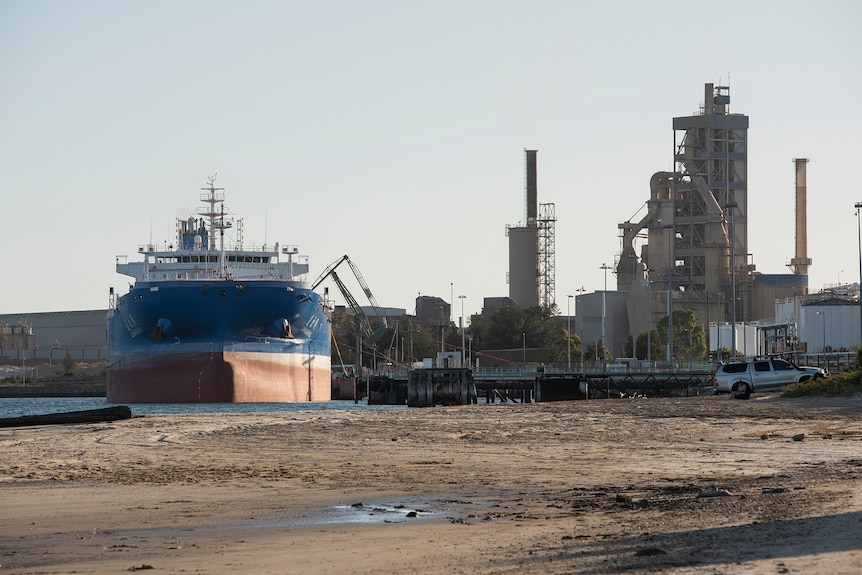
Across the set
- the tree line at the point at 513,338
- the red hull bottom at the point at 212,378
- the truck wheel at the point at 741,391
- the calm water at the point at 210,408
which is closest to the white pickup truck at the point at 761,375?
the truck wheel at the point at 741,391

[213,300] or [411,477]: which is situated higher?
[213,300]

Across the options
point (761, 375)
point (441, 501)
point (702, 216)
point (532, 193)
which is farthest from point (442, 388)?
point (532, 193)

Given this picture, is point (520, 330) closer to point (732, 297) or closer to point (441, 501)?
point (732, 297)

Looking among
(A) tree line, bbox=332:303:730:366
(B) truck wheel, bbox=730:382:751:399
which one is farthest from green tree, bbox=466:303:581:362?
(B) truck wheel, bbox=730:382:751:399

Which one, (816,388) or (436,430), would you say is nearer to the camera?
(436,430)

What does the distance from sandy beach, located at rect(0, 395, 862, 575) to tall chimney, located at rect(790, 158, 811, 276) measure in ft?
356

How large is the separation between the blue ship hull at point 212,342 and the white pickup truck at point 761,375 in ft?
103

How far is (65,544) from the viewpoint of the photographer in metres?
13.0

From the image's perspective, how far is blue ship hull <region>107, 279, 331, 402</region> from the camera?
239 feet

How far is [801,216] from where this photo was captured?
13512 centimetres

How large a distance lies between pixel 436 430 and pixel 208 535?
60.6ft

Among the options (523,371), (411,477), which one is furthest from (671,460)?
(523,371)

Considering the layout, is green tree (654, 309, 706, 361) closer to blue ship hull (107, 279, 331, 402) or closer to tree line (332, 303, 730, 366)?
tree line (332, 303, 730, 366)

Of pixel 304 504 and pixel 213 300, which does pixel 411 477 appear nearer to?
pixel 304 504
